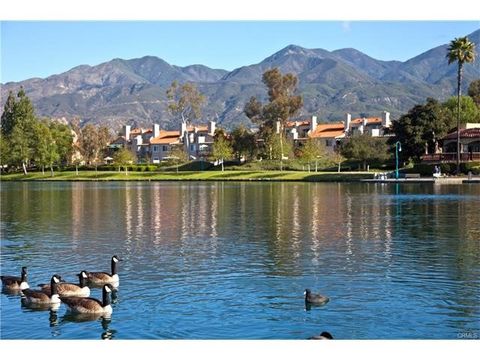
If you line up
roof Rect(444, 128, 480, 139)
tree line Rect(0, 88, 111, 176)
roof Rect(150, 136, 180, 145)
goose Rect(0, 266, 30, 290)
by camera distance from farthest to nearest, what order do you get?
roof Rect(150, 136, 180, 145) → tree line Rect(0, 88, 111, 176) → roof Rect(444, 128, 480, 139) → goose Rect(0, 266, 30, 290)

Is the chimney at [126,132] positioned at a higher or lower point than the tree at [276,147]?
higher

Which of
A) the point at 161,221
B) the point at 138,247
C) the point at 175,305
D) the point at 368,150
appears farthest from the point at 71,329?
the point at 368,150

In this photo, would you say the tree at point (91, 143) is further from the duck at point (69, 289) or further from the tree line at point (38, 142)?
the duck at point (69, 289)

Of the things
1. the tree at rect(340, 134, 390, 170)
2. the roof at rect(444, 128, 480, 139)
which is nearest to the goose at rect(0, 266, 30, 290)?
the roof at rect(444, 128, 480, 139)

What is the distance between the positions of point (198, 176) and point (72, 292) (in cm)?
9358

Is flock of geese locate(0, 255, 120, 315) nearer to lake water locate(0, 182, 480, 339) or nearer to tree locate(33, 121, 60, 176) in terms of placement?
lake water locate(0, 182, 480, 339)

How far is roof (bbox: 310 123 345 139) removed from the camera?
14776 centimetres

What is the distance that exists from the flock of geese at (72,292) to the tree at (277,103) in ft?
360

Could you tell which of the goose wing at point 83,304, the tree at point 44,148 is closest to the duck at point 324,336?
the goose wing at point 83,304

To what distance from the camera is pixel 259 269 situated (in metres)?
24.6

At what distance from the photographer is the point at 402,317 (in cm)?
1780

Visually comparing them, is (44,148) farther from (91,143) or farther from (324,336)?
(324,336)

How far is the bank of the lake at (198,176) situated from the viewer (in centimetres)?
9838

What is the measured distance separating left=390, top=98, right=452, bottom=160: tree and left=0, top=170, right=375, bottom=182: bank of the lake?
8.15 meters
